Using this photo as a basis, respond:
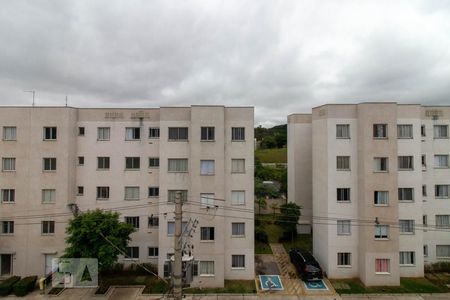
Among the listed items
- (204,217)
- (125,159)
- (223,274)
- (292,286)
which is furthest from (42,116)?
(292,286)

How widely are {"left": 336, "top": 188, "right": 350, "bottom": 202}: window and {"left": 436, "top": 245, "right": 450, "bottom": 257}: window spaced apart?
10.7m

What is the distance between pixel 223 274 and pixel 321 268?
9.05 meters

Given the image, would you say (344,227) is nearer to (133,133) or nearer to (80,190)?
Answer: (133,133)

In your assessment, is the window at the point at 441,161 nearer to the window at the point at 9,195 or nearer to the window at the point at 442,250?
the window at the point at 442,250

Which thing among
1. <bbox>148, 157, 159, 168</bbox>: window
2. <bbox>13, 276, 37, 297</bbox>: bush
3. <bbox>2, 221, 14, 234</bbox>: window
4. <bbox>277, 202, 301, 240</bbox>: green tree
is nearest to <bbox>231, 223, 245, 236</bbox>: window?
<bbox>148, 157, 159, 168</bbox>: window

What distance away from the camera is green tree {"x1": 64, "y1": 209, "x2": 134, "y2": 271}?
20703 millimetres

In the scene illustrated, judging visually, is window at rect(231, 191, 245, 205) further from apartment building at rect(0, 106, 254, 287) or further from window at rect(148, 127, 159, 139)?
window at rect(148, 127, 159, 139)

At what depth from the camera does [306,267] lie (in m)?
23.3

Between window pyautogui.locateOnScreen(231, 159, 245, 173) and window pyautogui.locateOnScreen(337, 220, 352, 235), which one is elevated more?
window pyautogui.locateOnScreen(231, 159, 245, 173)

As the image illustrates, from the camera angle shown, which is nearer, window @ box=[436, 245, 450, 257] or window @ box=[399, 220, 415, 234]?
window @ box=[399, 220, 415, 234]

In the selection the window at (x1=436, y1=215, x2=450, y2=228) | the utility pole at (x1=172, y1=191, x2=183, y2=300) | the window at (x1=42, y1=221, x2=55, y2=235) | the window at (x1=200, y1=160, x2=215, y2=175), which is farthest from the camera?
the window at (x1=436, y1=215, x2=450, y2=228)

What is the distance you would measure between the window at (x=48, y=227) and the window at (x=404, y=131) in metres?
31.4

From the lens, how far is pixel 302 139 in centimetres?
3200

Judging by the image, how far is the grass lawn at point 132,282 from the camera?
2227 cm
